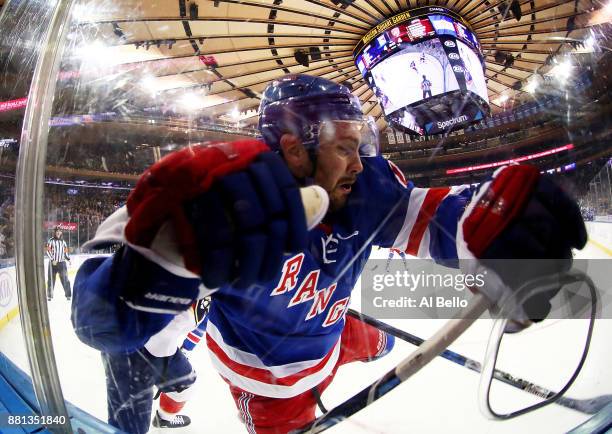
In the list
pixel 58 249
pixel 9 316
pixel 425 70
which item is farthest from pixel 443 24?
pixel 9 316

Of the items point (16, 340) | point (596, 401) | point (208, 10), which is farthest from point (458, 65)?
point (16, 340)

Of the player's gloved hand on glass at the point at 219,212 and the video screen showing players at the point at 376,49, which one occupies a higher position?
the video screen showing players at the point at 376,49

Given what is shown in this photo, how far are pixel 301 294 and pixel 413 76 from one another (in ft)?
0.98

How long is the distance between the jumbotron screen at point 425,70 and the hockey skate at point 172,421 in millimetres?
390

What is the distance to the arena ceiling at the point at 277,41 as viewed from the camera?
0.28m

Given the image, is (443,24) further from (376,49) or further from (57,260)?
(57,260)

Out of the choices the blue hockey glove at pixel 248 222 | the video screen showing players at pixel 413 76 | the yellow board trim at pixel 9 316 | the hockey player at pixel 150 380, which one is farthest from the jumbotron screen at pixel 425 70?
the yellow board trim at pixel 9 316

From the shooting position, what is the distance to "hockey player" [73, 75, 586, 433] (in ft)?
0.72

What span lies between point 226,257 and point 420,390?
0.23 metres

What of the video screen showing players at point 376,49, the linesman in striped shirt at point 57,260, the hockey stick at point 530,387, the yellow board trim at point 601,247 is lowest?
the hockey stick at point 530,387

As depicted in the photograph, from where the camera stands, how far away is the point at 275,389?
1.92 feet

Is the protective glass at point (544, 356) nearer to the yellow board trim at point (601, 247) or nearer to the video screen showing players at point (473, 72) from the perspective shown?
the yellow board trim at point (601, 247)

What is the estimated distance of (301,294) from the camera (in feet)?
1.48

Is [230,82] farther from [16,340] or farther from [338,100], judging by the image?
[16,340]
